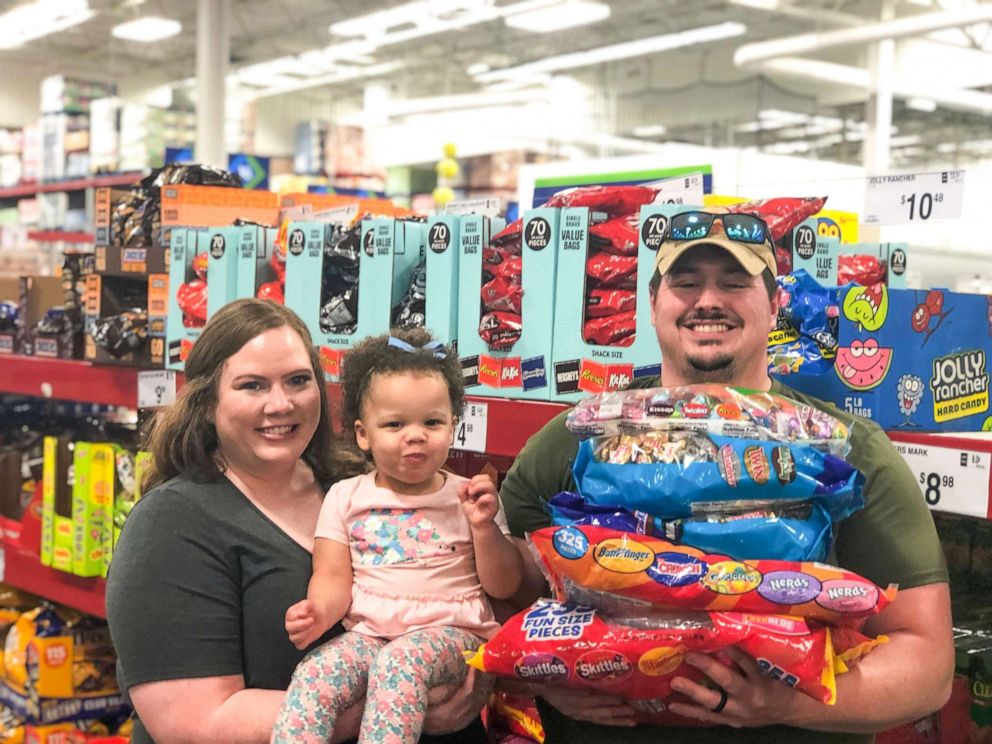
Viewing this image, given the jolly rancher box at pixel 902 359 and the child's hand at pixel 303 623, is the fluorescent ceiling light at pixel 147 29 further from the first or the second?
the jolly rancher box at pixel 902 359

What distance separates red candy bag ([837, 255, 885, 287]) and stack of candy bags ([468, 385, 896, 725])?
89 cm

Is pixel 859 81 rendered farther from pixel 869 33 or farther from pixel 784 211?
pixel 784 211

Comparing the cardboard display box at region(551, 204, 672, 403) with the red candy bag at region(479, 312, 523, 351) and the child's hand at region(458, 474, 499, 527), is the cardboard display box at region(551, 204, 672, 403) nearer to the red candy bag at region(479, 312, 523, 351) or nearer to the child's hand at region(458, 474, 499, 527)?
the red candy bag at region(479, 312, 523, 351)

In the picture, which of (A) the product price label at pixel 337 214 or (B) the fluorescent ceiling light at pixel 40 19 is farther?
(B) the fluorescent ceiling light at pixel 40 19

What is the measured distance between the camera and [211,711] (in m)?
1.84

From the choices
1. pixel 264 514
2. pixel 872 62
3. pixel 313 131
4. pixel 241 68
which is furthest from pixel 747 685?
pixel 241 68

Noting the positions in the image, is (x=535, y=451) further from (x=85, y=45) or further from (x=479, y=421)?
(x=85, y=45)

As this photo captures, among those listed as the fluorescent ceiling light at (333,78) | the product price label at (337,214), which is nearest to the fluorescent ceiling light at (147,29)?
the fluorescent ceiling light at (333,78)

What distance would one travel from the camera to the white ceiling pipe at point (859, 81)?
33.3 ft

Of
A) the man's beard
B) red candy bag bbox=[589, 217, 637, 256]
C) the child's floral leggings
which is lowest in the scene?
the child's floral leggings

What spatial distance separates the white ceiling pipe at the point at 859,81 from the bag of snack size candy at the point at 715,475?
960cm

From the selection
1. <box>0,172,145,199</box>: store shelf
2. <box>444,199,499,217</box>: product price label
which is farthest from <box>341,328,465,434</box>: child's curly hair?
<box>0,172,145,199</box>: store shelf

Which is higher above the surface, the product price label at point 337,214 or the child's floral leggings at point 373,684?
the product price label at point 337,214

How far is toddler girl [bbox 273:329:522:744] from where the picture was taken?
5.91 ft
